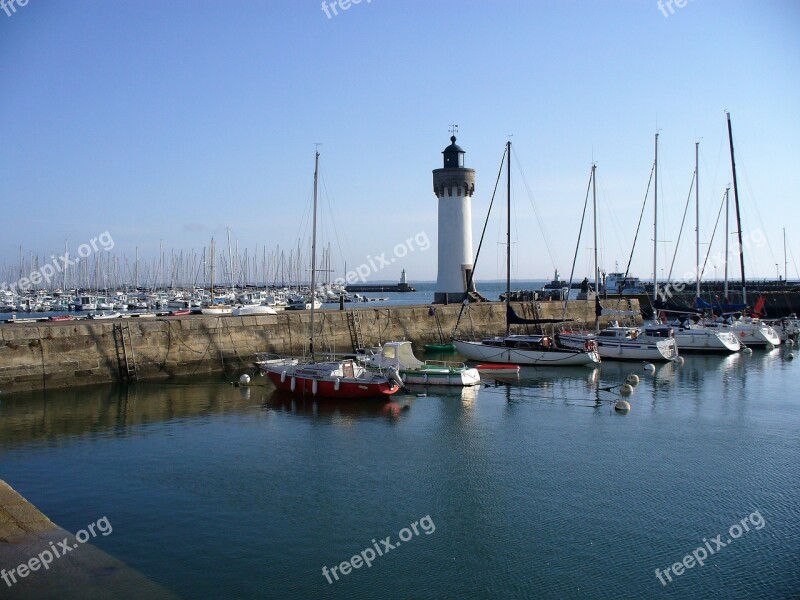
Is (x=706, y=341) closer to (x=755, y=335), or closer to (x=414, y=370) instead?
(x=755, y=335)

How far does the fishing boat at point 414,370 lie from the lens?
28.6 meters

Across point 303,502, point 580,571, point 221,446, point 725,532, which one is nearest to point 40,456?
point 221,446

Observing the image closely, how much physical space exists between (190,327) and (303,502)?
64.0 feet

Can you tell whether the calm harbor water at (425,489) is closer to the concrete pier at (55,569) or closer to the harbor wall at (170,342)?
the concrete pier at (55,569)

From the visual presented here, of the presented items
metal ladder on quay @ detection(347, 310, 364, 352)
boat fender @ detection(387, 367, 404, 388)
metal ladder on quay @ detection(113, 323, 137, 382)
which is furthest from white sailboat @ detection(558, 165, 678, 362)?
metal ladder on quay @ detection(113, 323, 137, 382)

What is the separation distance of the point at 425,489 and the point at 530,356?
20.4 metres

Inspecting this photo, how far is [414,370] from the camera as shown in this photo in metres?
29.4

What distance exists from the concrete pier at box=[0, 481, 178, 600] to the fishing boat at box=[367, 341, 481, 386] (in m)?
16.3

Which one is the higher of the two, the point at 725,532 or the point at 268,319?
the point at 268,319

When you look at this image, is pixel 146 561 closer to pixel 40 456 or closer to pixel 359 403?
pixel 40 456

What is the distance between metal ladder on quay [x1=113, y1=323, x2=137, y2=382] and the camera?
1171 inches

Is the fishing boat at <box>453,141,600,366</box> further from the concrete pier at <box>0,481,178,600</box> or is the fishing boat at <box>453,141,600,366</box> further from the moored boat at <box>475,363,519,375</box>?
the concrete pier at <box>0,481,178,600</box>

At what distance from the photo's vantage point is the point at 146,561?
11883mm

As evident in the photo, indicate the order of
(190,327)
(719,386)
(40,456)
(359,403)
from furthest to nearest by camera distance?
(190,327) → (719,386) → (359,403) → (40,456)
